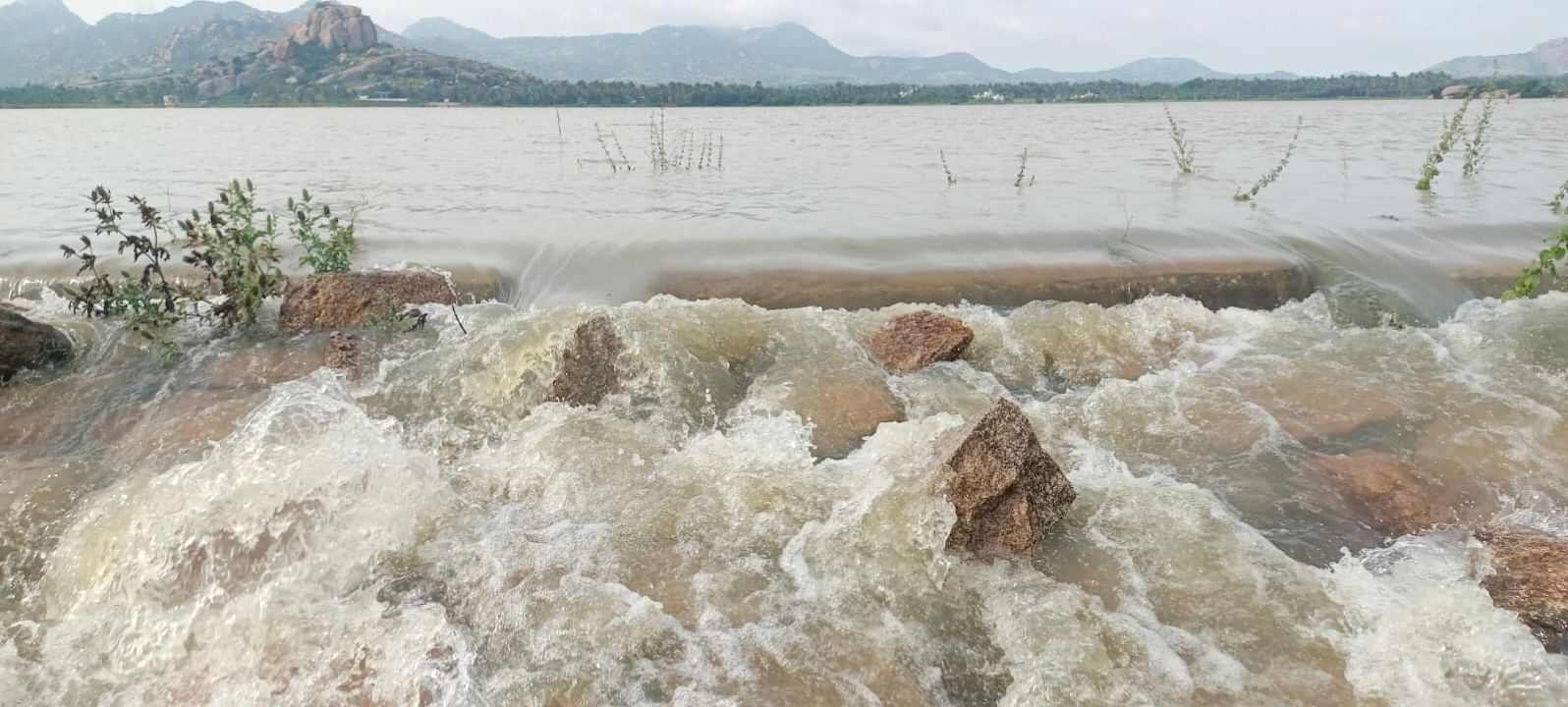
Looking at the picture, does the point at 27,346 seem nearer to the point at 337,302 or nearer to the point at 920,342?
the point at 337,302

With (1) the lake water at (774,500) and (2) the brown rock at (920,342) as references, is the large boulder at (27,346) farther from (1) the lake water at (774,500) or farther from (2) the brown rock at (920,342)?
(2) the brown rock at (920,342)

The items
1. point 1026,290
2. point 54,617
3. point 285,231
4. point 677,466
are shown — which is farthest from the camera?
point 285,231

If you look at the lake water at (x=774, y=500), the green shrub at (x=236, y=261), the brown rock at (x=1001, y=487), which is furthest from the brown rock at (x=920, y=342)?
the green shrub at (x=236, y=261)

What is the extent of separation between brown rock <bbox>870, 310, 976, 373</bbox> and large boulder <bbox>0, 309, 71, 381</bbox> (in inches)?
236

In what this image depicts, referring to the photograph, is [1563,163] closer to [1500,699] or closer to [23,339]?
[1500,699]

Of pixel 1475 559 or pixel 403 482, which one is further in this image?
pixel 403 482

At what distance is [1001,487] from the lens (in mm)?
3795

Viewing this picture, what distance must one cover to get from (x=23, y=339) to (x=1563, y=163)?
81.9 feet

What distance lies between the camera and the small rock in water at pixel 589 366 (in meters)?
5.41

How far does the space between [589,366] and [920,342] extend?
247 cm

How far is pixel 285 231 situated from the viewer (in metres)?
10.1

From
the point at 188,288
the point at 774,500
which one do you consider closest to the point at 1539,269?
the point at 774,500

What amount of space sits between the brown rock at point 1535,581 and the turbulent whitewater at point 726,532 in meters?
0.14

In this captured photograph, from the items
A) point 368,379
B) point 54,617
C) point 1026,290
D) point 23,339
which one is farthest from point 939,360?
point 23,339
